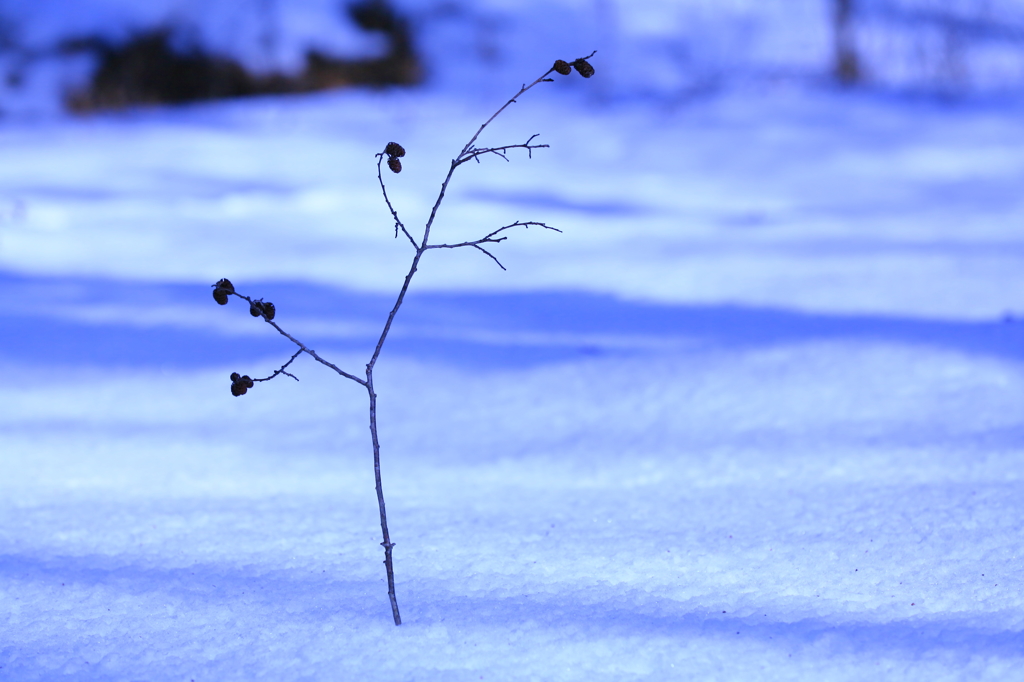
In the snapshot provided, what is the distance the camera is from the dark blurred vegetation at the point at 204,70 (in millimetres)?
8234

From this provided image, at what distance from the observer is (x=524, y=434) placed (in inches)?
93.4

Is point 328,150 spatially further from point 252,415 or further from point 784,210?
point 252,415

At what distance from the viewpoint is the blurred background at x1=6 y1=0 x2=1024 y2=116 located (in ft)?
26.0

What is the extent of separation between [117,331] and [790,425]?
227 centimetres

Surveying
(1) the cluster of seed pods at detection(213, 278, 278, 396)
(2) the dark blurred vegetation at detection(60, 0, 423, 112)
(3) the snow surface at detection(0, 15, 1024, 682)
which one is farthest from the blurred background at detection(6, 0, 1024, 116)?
(1) the cluster of seed pods at detection(213, 278, 278, 396)

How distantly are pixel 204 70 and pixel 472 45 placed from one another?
2589 millimetres

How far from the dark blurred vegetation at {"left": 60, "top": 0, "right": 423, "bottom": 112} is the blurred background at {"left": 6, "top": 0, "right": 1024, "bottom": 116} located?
0.01 metres

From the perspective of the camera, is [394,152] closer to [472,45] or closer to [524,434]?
[524,434]

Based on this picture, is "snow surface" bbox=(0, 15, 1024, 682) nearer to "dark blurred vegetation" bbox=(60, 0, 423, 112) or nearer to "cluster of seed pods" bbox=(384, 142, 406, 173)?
"cluster of seed pods" bbox=(384, 142, 406, 173)

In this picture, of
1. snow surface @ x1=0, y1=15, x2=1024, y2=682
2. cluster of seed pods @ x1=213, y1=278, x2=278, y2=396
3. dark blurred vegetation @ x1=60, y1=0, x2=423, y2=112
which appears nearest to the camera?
cluster of seed pods @ x1=213, y1=278, x2=278, y2=396

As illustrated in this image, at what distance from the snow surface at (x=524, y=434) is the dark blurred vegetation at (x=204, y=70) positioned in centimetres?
308

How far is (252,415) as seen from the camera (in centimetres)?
253

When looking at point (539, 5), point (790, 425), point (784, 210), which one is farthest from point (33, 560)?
point (539, 5)

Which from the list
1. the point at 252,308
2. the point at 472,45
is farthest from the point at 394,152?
the point at 472,45
